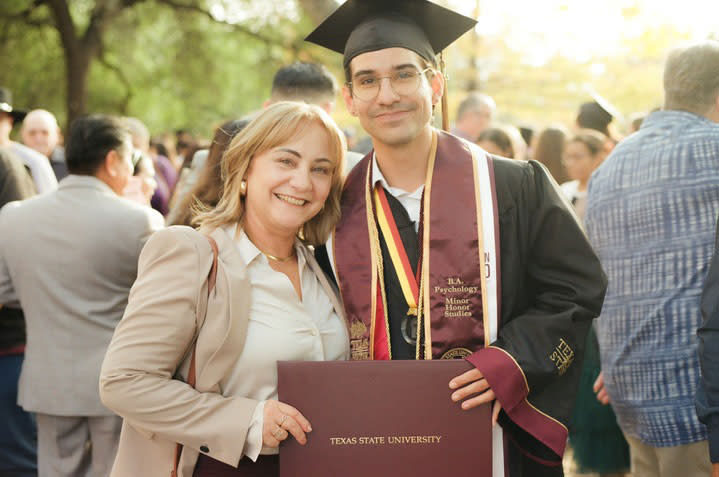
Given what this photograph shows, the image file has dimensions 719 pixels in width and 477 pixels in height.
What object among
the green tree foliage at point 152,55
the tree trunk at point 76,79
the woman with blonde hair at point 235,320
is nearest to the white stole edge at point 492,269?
the woman with blonde hair at point 235,320

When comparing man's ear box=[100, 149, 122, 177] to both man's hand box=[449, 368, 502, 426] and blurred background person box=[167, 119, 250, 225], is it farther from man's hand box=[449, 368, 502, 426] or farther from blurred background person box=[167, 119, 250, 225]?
man's hand box=[449, 368, 502, 426]

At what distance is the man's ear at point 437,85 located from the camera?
2.91 metres

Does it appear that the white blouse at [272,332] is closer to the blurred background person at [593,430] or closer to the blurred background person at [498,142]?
the blurred background person at [593,430]

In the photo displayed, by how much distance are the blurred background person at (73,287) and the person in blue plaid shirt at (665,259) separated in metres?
2.20

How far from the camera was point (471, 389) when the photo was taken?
7.73 feet

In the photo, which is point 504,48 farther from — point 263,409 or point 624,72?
point 263,409

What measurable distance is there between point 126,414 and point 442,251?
111 centimetres

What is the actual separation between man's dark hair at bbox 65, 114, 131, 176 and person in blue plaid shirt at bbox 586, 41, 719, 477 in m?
2.37

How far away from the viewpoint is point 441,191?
8.93ft

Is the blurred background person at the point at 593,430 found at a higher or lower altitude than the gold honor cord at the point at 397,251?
lower

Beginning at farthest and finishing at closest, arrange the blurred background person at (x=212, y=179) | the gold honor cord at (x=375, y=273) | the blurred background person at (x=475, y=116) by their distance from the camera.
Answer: the blurred background person at (x=475, y=116) → the blurred background person at (x=212, y=179) → the gold honor cord at (x=375, y=273)

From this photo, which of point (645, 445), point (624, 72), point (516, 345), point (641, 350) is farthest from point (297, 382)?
point (624, 72)

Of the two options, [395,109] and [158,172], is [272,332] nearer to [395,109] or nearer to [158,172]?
[395,109]

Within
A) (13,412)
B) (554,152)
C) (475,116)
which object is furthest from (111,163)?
(475,116)
